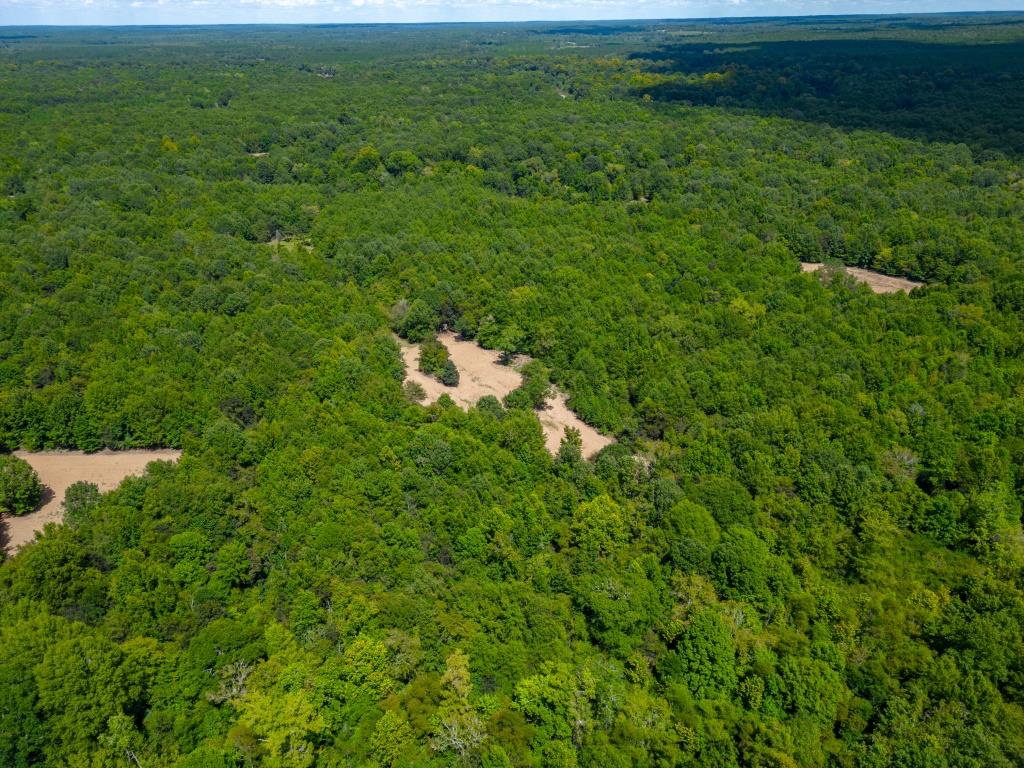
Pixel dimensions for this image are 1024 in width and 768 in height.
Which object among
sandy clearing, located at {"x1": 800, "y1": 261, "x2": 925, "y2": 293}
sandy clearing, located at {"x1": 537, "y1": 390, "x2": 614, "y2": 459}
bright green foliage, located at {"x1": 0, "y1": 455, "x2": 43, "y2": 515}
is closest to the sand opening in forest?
sandy clearing, located at {"x1": 537, "y1": 390, "x2": 614, "y2": 459}

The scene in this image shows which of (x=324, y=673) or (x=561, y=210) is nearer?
(x=324, y=673)

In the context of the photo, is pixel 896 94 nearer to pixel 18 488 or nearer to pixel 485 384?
pixel 485 384

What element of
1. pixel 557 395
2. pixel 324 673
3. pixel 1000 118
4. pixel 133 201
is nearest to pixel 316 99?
pixel 133 201

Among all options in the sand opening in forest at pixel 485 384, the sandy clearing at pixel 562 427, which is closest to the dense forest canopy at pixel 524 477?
the sandy clearing at pixel 562 427

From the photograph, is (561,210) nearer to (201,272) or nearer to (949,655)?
(201,272)

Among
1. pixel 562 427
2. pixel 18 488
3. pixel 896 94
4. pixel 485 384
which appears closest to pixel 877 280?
pixel 562 427

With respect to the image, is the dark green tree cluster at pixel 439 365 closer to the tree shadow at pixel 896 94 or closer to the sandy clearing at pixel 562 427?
the sandy clearing at pixel 562 427
